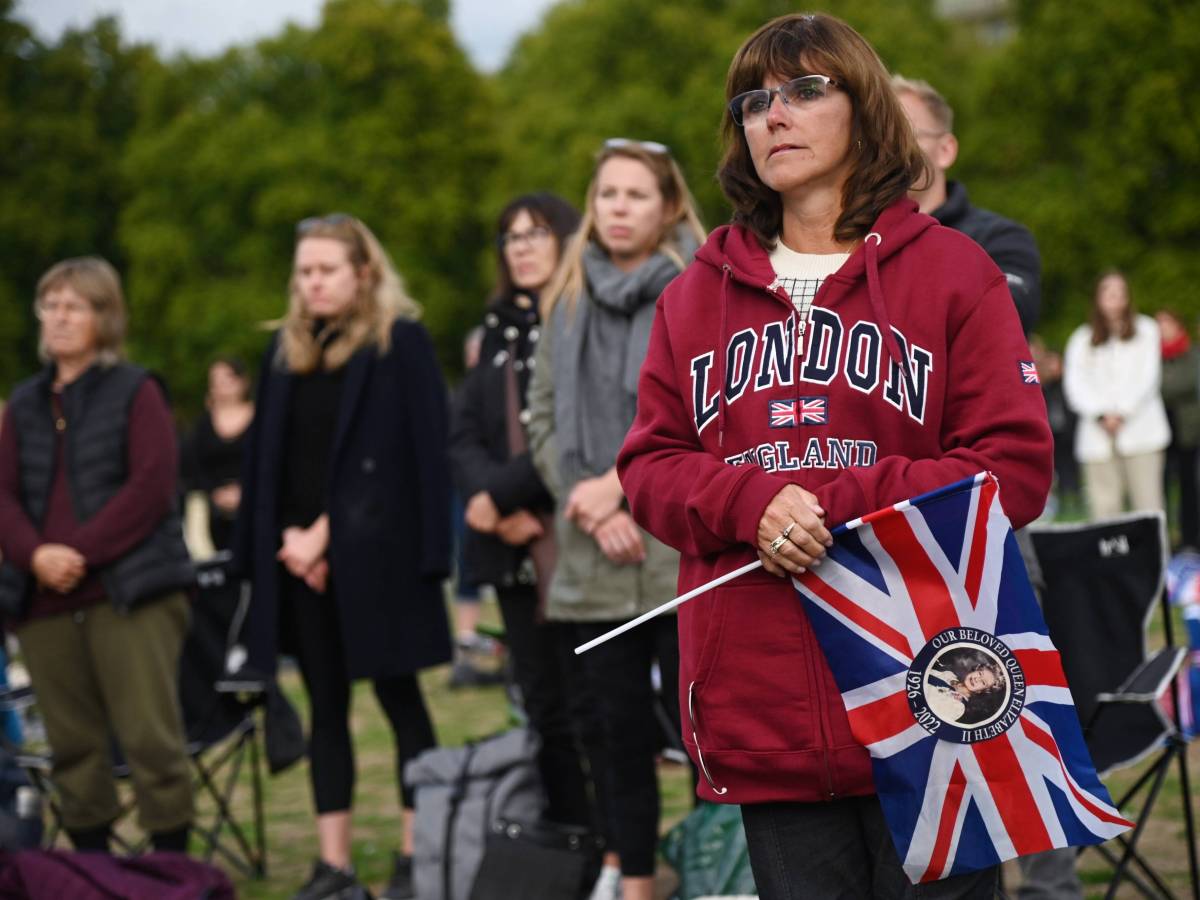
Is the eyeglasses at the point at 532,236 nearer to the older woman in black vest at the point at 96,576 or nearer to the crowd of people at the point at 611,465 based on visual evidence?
the crowd of people at the point at 611,465

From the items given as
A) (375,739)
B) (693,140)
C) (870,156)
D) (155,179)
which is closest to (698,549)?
(870,156)

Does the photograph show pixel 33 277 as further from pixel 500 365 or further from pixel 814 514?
pixel 814 514

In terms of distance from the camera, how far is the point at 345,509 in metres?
5.59

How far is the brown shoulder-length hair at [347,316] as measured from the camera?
5742mm

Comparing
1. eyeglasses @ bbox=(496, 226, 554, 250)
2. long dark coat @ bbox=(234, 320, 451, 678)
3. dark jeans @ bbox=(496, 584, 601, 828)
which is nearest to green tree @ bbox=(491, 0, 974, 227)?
eyeglasses @ bbox=(496, 226, 554, 250)

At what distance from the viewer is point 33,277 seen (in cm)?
4319

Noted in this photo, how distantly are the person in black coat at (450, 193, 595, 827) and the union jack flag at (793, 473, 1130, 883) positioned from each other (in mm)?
2812

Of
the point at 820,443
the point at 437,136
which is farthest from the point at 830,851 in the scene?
the point at 437,136

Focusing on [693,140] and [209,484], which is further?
[693,140]

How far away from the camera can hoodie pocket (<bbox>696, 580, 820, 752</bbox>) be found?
264 centimetres

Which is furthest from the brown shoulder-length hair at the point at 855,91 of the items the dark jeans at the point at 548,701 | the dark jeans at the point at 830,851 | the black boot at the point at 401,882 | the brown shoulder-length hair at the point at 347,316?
the black boot at the point at 401,882

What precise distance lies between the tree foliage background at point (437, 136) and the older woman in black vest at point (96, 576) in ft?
92.5

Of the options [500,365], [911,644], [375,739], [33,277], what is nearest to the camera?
[911,644]

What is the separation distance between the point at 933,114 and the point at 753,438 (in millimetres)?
2062
